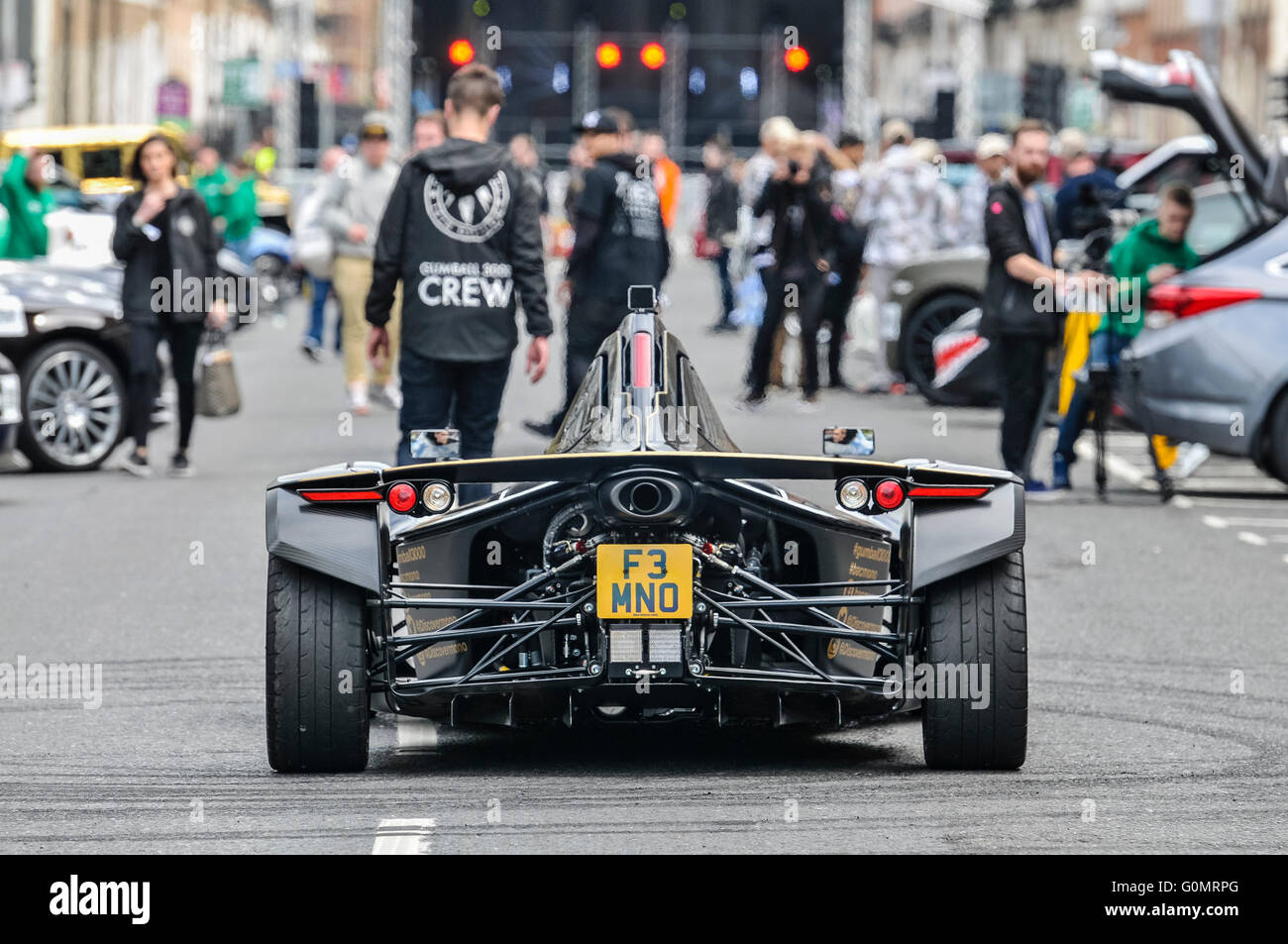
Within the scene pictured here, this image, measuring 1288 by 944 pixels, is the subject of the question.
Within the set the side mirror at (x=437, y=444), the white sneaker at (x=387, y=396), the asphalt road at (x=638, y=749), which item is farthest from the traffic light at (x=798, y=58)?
the side mirror at (x=437, y=444)

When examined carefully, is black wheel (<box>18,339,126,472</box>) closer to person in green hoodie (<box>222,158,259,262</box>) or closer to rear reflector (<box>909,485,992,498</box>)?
rear reflector (<box>909,485,992,498</box>)

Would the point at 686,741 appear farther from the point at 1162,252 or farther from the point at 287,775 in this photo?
the point at 1162,252

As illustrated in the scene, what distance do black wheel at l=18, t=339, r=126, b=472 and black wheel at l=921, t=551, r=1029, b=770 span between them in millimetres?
9046

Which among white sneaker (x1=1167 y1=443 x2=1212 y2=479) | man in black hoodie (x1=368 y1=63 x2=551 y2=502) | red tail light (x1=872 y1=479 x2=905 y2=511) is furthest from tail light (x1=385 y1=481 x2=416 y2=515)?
white sneaker (x1=1167 y1=443 x2=1212 y2=479)

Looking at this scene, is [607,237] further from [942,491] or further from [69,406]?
[942,491]

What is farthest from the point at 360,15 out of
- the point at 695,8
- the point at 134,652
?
the point at 134,652

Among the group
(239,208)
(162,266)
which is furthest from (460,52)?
(162,266)

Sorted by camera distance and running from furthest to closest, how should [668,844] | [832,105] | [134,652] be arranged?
[832,105] < [134,652] < [668,844]

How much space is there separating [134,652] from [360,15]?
9020 centimetres

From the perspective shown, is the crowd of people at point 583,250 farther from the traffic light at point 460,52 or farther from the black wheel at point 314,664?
the traffic light at point 460,52

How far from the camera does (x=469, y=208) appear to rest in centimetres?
978

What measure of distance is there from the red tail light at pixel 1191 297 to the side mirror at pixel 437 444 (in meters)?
7.55

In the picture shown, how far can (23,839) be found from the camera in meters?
5.96

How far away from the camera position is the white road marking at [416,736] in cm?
730
